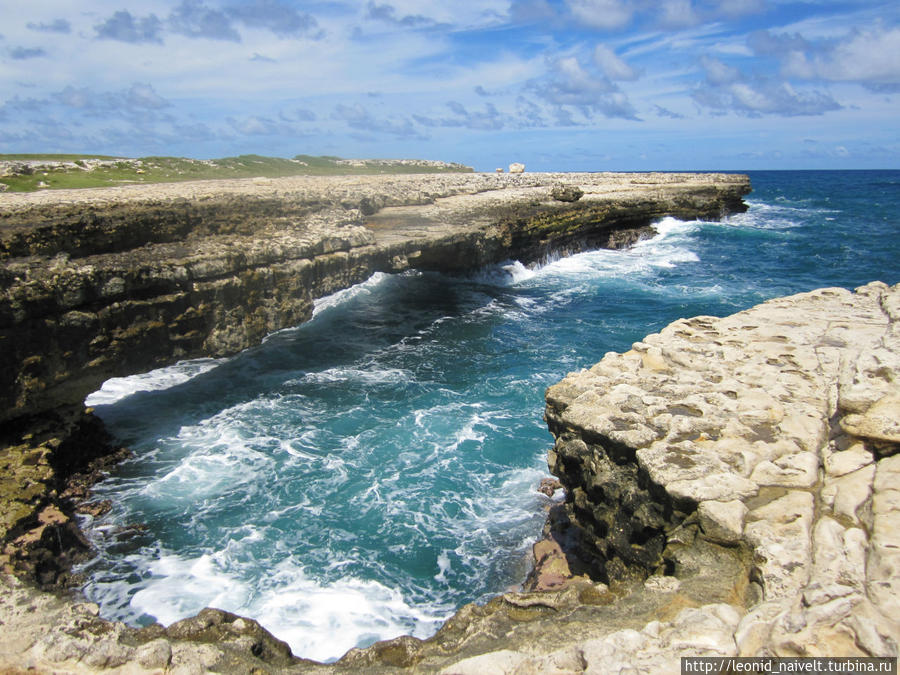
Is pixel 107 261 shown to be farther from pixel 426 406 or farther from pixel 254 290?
pixel 426 406

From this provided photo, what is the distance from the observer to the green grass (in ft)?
78.0

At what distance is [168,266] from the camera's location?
1316cm

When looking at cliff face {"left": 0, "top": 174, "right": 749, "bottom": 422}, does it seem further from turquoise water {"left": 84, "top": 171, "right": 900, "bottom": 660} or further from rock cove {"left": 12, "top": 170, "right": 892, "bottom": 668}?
rock cove {"left": 12, "top": 170, "right": 892, "bottom": 668}

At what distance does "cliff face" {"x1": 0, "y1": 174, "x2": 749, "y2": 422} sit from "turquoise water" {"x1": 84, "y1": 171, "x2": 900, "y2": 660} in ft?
7.39

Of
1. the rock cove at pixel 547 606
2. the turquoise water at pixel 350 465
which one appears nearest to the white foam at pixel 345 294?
the turquoise water at pixel 350 465

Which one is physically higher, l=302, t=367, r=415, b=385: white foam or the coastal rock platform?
the coastal rock platform

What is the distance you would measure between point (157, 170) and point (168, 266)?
24561 mm

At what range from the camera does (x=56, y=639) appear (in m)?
5.33

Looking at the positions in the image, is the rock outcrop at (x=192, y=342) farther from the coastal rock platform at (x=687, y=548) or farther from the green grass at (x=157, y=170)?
the green grass at (x=157, y=170)

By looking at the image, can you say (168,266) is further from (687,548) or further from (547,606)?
(687,548)

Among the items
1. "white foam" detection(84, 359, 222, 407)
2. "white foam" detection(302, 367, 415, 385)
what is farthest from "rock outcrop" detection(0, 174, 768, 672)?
"white foam" detection(84, 359, 222, 407)

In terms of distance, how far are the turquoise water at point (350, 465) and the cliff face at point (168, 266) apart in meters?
2.25

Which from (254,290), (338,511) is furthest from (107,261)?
(338,511)

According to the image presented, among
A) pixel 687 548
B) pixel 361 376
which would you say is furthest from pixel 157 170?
pixel 687 548
